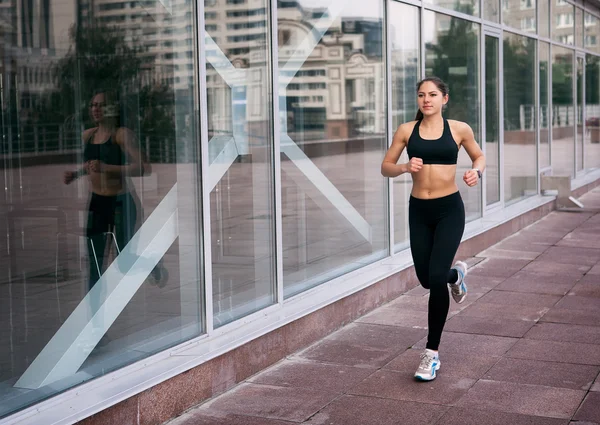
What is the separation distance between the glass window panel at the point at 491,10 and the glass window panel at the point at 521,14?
0.36 meters

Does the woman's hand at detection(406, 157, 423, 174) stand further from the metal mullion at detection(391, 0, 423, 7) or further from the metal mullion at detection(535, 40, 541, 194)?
the metal mullion at detection(535, 40, 541, 194)

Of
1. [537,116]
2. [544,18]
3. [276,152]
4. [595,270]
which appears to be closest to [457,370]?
[276,152]

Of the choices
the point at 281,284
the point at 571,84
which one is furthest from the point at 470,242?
the point at 571,84

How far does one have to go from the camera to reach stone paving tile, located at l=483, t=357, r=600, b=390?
5.78 metres

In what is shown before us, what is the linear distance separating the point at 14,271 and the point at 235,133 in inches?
85.4

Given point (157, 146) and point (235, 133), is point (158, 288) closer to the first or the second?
point (157, 146)

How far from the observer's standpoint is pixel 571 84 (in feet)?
60.2

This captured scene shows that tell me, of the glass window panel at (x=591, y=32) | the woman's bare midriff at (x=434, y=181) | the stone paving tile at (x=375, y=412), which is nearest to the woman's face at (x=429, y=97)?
the woman's bare midriff at (x=434, y=181)

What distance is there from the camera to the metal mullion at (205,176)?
5.64 metres

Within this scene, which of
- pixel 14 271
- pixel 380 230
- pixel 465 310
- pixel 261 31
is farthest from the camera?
pixel 380 230

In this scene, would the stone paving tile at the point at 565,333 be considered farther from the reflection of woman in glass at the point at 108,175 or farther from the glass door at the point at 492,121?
the glass door at the point at 492,121

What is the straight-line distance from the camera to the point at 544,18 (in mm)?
15688

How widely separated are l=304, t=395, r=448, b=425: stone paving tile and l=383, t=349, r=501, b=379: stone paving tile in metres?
0.72

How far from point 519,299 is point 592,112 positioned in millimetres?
13398
